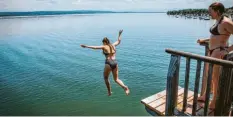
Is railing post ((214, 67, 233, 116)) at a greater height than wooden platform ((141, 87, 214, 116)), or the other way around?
railing post ((214, 67, 233, 116))

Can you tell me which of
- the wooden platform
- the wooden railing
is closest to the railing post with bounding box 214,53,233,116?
the wooden railing

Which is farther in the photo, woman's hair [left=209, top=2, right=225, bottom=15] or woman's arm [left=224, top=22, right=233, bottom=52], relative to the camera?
woman's hair [left=209, top=2, right=225, bottom=15]

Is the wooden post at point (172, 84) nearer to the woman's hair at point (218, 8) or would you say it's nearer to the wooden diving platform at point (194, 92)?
the wooden diving platform at point (194, 92)

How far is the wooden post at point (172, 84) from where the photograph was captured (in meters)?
4.18

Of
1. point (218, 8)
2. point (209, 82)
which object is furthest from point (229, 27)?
point (209, 82)

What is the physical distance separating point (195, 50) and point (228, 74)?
83.1ft

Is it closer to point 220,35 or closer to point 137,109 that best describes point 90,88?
point 137,109

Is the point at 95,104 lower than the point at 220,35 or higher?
lower

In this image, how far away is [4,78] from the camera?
18.9 m

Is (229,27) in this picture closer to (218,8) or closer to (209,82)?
(218,8)

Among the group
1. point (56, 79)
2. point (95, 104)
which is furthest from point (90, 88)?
point (56, 79)

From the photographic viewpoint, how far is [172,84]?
4309mm

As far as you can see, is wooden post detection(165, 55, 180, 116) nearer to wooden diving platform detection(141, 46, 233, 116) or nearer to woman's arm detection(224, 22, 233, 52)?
wooden diving platform detection(141, 46, 233, 116)

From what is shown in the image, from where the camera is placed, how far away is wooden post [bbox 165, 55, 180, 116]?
4176mm
